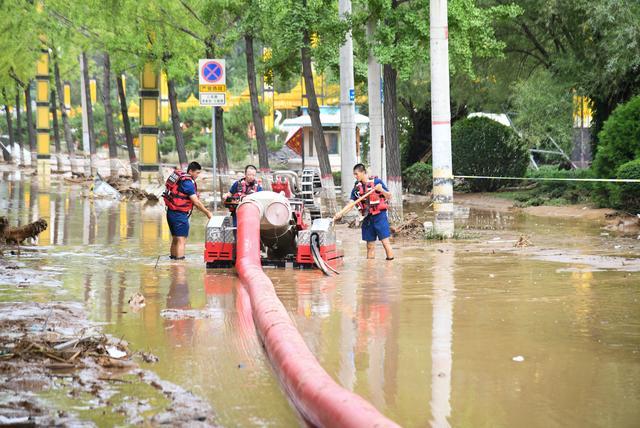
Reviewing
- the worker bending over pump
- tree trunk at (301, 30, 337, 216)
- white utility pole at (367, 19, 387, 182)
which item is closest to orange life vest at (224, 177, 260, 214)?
the worker bending over pump

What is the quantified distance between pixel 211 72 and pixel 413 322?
1352 cm

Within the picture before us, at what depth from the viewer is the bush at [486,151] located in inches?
1430

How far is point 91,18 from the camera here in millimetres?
38438

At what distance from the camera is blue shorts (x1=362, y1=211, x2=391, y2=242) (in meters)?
17.5

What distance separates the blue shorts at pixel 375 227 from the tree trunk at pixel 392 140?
21.3 feet

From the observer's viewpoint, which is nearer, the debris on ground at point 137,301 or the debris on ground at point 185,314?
the debris on ground at point 185,314

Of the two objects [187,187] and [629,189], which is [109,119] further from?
[187,187]

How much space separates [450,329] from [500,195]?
81.2 ft

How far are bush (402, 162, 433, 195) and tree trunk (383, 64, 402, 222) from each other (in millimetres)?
12203

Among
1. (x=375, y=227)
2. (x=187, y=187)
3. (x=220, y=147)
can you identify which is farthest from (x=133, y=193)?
(x=375, y=227)

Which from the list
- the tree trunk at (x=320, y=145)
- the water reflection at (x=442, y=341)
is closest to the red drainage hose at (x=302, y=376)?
the water reflection at (x=442, y=341)

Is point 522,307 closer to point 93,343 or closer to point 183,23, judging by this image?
point 93,343

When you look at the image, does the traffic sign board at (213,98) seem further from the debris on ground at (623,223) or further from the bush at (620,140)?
the bush at (620,140)

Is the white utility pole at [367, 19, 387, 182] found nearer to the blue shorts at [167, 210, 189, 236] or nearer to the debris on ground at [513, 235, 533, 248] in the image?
the debris on ground at [513, 235, 533, 248]
